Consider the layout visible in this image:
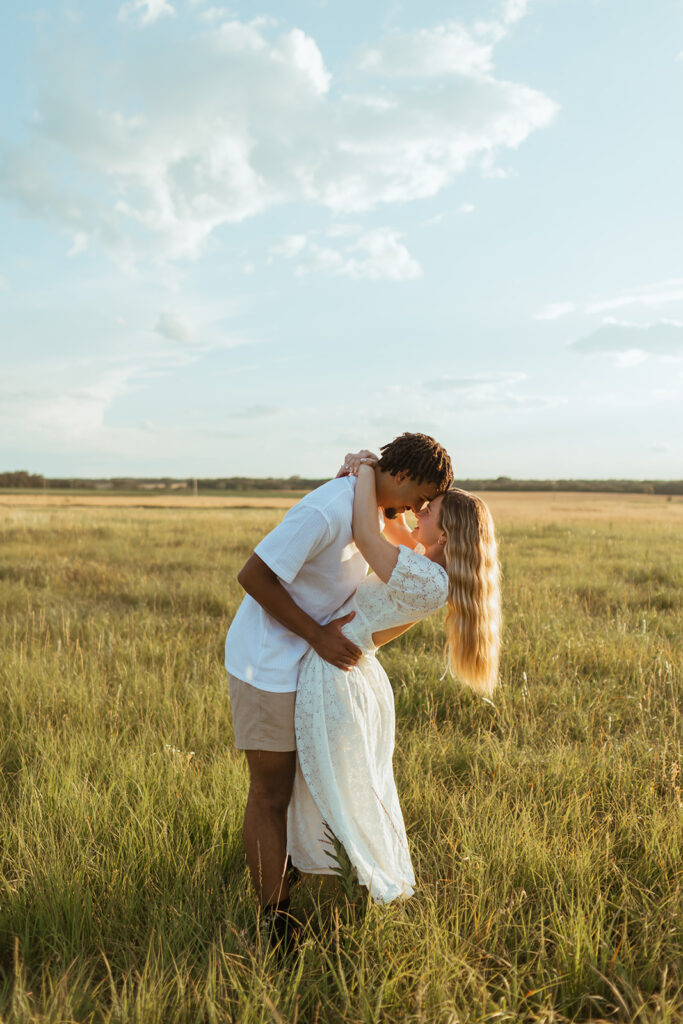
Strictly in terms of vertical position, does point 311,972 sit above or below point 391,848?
below

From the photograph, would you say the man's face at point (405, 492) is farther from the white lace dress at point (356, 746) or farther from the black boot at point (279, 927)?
the black boot at point (279, 927)

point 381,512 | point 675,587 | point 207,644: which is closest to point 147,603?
point 207,644

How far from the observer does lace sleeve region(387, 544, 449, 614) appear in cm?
210

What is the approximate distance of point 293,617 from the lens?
7.16 ft

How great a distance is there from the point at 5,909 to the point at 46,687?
2.38 m

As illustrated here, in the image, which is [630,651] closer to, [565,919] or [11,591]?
[565,919]

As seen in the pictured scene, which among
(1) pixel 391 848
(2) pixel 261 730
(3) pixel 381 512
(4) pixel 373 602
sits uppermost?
(3) pixel 381 512

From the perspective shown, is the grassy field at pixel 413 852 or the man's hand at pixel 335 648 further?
the man's hand at pixel 335 648

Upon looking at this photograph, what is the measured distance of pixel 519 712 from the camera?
4.59 m

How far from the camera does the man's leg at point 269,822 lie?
7.48ft

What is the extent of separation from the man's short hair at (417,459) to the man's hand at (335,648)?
57cm

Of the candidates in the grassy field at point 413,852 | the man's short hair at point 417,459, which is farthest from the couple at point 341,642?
the grassy field at point 413,852

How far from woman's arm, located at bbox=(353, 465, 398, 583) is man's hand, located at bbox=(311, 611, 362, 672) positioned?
0.24m

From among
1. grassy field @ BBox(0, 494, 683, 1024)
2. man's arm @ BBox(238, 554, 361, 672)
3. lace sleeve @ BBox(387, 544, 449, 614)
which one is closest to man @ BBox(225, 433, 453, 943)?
man's arm @ BBox(238, 554, 361, 672)
